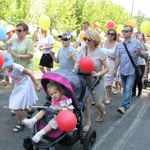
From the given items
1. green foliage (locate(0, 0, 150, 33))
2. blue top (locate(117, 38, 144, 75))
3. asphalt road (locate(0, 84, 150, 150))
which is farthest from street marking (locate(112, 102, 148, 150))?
green foliage (locate(0, 0, 150, 33))

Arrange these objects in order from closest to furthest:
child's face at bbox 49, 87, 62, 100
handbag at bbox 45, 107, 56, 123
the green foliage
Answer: handbag at bbox 45, 107, 56, 123 < child's face at bbox 49, 87, 62, 100 < the green foliage

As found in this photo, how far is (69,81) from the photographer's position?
132 inches

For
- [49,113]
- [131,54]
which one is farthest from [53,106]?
[131,54]

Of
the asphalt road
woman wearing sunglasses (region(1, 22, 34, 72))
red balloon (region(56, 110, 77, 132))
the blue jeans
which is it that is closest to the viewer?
red balloon (region(56, 110, 77, 132))

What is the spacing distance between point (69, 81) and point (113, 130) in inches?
69.1

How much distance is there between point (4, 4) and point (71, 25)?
11108mm

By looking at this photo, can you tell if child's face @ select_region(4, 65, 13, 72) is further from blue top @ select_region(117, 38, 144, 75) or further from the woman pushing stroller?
blue top @ select_region(117, 38, 144, 75)

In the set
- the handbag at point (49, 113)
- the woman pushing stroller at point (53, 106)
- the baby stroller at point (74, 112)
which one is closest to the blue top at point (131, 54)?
the baby stroller at point (74, 112)

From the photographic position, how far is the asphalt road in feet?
12.9

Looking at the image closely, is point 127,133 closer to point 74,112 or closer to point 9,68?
point 74,112

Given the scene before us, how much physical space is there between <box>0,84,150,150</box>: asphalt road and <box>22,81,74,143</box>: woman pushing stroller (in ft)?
2.33

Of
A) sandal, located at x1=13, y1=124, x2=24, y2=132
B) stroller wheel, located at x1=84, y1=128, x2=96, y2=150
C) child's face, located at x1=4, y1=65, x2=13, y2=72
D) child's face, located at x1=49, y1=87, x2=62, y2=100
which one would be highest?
child's face, located at x1=4, y1=65, x2=13, y2=72

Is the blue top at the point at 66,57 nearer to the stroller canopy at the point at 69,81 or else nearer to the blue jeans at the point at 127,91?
the blue jeans at the point at 127,91

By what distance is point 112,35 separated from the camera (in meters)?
5.72
